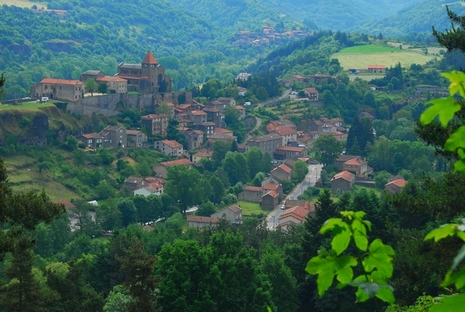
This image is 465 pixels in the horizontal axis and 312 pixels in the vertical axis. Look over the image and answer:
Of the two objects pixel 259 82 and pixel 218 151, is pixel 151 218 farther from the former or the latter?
pixel 259 82

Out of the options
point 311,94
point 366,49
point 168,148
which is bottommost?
point 168,148

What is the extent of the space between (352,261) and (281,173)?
2116 inches

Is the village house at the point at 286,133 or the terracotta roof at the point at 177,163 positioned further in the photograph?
the village house at the point at 286,133

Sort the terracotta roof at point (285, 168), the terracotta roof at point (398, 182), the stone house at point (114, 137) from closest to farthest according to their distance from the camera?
the terracotta roof at point (398, 182) < the terracotta roof at point (285, 168) < the stone house at point (114, 137)

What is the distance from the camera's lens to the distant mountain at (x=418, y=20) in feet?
565

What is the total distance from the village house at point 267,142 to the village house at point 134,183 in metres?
13.2

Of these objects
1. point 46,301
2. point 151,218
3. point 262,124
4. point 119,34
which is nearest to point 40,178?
point 151,218

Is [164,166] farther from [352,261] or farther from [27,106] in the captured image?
[352,261]

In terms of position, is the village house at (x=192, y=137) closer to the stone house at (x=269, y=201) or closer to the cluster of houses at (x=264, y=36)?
the stone house at (x=269, y=201)

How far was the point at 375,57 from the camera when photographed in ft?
309

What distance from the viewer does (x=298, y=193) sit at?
5503 cm

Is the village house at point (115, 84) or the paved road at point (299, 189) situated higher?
the village house at point (115, 84)

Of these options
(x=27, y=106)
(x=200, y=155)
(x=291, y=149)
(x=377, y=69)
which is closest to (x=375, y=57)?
(x=377, y=69)

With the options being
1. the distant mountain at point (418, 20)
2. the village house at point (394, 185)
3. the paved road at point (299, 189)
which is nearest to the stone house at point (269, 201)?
the paved road at point (299, 189)
